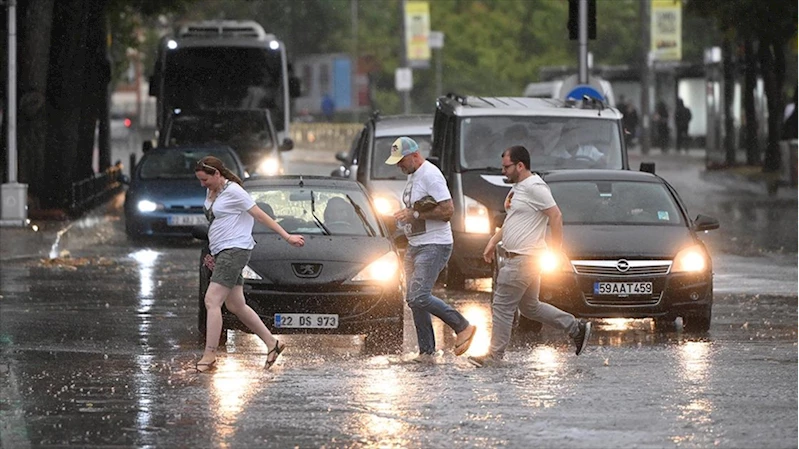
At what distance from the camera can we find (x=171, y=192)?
2553 cm

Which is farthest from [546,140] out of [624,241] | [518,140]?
[624,241]

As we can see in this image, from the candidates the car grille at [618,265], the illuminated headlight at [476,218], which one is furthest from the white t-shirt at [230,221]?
the illuminated headlight at [476,218]

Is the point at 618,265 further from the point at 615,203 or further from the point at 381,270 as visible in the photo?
the point at 381,270

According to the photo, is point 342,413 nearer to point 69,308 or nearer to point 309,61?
point 69,308

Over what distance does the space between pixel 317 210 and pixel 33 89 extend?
49.0 ft

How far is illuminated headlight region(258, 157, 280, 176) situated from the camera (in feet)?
97.8

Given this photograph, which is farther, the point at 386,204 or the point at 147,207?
the point at 147,207

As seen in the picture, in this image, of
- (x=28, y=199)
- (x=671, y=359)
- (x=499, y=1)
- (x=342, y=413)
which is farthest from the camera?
(x=499, y=1)

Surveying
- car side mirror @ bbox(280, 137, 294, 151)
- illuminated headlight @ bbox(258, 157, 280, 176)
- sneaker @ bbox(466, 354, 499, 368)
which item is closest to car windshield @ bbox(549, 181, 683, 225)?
sneaker @ bbox(466, 354, 499, 368)

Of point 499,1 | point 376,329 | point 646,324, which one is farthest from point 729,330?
point 499,1

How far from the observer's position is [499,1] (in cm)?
8638

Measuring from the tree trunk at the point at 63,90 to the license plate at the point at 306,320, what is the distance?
16970 mm

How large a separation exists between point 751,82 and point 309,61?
53902mm

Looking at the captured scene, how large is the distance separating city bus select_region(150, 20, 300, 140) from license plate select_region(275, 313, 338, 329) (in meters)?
21.1
